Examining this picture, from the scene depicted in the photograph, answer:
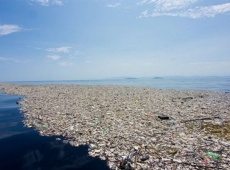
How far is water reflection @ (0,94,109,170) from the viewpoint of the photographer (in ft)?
21.1

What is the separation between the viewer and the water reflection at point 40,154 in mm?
6419

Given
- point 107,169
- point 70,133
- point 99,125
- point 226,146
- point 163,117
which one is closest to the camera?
point 107,169

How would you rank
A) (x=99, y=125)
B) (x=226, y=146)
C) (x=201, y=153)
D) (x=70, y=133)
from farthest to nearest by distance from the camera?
(x=99, y=125) < (x=70, y=133) < (x=226, y=146) < (x=201, y=153)

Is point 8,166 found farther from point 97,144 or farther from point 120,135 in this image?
point 120,135

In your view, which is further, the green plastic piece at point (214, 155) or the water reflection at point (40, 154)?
the water reflection at point (40, 154)

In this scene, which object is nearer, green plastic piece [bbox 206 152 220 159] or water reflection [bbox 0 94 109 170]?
green plastic piece [bbox 206 152 220 159]

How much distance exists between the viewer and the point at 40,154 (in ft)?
24.3

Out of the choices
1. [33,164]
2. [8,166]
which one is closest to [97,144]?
[33,164]

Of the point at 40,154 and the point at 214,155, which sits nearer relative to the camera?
Answer: the point at 214,155

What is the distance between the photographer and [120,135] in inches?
346

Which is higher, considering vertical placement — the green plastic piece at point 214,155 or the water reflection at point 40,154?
the green plastic piece at point 214,155

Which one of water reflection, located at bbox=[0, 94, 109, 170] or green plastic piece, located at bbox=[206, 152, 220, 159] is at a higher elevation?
green plastic piece, located at bbox=[206, 152, 220, 159]

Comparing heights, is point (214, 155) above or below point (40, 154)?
above

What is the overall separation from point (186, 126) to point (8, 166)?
9.16 meters
